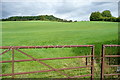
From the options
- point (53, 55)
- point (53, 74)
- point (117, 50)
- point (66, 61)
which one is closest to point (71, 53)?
point (53, 55)

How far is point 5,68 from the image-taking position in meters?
6.43

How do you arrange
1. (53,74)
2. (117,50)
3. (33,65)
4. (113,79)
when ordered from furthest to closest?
(117,50)
(33,65)
(53,74)
(113,79)

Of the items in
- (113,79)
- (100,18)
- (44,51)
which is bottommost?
(113,79)

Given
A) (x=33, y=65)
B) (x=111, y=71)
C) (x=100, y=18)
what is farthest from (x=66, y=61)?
(x=100, y=18)

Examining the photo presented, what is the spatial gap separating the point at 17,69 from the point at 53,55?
2.94 metres

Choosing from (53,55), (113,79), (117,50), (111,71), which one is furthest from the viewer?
(117,50)

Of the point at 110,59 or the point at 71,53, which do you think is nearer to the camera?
the point at 110,59

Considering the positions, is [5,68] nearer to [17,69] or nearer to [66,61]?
[17,69]

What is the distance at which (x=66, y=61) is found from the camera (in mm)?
7273

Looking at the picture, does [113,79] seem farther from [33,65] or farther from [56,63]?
[33,65]

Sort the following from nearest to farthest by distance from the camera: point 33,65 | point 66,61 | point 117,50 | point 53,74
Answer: point 53,74 → point 33,65 → point 66,61 → point 117,50

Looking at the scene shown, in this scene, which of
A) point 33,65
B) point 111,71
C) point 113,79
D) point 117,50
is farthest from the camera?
point 117,50

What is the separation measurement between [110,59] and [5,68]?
5273 mm

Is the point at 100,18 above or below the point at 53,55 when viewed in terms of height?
above
